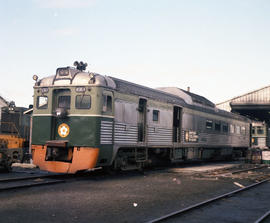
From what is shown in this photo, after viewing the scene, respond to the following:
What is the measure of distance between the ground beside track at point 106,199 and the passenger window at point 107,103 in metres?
2.68

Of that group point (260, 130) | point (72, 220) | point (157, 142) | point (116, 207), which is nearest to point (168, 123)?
point (157, 142)

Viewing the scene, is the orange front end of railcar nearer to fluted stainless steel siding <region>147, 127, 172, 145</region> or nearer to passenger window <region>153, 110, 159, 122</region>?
fluted stainless steel siding <region>147, 127, 172, 145</region>

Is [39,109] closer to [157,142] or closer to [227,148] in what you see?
[157,142]

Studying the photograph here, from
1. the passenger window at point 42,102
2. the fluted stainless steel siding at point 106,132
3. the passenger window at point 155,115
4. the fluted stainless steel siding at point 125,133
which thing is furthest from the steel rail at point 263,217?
the passenger window at point 42,102

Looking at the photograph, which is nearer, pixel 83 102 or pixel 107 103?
pixel 83 102

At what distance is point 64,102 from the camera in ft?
44.8

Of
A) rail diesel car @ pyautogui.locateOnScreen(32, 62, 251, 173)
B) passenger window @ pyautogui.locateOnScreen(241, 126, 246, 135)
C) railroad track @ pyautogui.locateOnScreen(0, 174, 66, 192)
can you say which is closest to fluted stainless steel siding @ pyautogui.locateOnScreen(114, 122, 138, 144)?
rail diesel car @ pyautogui.locateOnScreen(32, 62, 251, 173)

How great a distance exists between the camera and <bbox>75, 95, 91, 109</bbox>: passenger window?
13.0m

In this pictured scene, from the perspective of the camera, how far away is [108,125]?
1330cm

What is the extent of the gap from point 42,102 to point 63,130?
5.38ft

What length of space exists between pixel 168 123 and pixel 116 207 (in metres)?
9.83

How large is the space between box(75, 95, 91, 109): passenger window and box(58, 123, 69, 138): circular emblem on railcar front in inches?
34.8

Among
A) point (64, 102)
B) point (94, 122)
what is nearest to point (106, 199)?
point (94, 122)

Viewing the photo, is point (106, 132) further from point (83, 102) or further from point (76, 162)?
point (76, 162)
